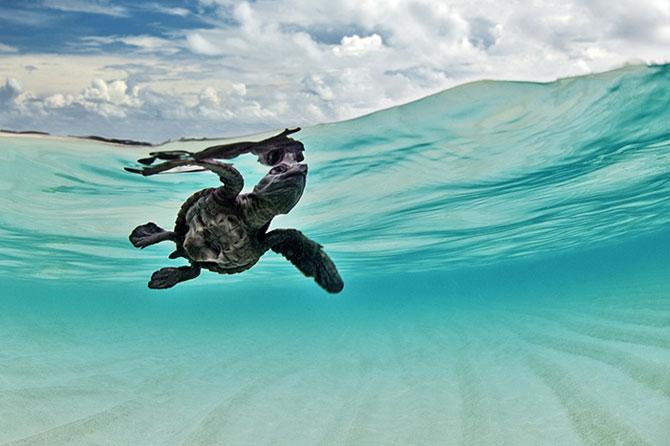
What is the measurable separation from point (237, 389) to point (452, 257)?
88.4 ft

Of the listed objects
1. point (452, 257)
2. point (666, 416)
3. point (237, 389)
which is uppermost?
point (452, 257)

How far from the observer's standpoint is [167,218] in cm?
1847

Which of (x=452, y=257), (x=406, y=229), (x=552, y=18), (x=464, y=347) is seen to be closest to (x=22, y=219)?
(x=406, y=229)

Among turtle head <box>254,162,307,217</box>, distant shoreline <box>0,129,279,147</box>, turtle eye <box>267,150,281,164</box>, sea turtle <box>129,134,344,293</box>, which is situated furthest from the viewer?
distant shoreline <box>0,129,279,147</box>

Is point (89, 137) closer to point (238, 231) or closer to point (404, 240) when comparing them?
point (238, 231)

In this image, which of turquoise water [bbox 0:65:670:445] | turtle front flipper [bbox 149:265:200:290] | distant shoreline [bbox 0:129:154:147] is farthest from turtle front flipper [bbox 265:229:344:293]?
distant shoreline [bbox 0:129:154:147]

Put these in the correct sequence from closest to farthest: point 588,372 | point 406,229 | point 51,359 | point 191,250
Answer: point 191,250 < point 588,372 < point 51,359 < point 406,229

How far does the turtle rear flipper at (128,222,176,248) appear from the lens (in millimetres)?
6621

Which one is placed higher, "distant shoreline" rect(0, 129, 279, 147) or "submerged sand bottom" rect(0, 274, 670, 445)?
"distant shoreline" rect(0, 129, 279, 147)

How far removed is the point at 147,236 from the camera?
6.70 meters

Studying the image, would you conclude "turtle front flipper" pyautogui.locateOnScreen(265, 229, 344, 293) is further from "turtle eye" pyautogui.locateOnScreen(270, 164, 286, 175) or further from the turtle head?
"turtle eye" pyautogui.locateOnScreen(270, 164, 286, 175)

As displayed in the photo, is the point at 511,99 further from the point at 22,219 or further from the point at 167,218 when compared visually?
the point at 22,219

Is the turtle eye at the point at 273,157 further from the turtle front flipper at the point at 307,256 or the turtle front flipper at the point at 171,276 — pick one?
the turtle front flipper at the point at 171,276

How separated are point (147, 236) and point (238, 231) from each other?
140 centimetres
